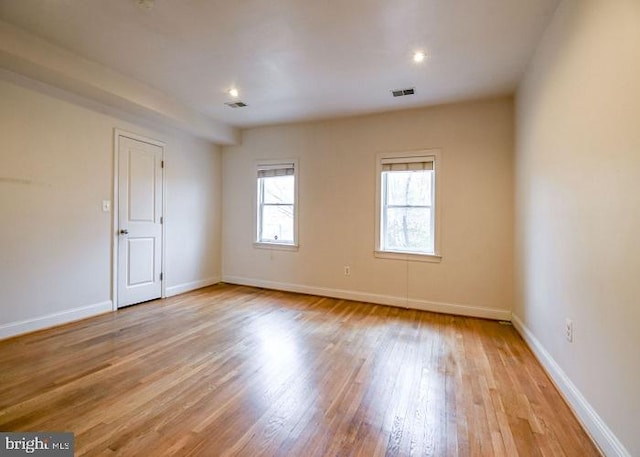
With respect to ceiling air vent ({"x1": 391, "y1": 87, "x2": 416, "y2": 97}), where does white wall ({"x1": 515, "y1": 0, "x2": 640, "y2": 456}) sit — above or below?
below

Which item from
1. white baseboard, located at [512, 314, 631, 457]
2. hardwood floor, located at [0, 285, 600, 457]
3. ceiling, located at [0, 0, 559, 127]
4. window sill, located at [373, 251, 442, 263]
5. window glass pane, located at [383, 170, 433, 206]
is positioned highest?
ceiling, located at [0, 0, 559, 127]

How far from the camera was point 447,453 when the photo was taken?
1.53 meters

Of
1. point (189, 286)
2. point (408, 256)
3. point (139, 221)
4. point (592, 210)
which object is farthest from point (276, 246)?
point (592, 210)

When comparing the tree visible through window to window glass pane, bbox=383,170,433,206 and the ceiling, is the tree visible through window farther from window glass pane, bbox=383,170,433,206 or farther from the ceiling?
the ceiling

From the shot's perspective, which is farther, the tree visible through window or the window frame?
the window frame

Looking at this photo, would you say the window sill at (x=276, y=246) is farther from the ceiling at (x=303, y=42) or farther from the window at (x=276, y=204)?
the ceiling at (x=303, y=42)

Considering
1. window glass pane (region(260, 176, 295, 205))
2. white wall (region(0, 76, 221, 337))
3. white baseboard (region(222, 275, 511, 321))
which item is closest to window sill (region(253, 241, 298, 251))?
white baseboard (region(222, 275, 511, 321))

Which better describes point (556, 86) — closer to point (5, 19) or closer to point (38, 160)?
point (5, 19)

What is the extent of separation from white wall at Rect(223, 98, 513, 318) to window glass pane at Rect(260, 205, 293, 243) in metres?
0.23

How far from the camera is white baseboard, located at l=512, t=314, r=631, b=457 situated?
4.87 feet

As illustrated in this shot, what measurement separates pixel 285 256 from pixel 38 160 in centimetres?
319

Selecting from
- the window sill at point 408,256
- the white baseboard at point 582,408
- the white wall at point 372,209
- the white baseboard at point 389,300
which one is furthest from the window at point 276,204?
the white baseboard at point 582,408

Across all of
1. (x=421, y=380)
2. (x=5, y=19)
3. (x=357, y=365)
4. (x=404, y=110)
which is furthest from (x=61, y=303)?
(x=404, y=110)

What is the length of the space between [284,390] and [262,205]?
359cm
